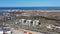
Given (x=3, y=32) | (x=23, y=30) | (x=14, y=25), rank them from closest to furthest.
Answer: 1. (x=3, y=32)
2. (x=23, y=30)
3. (x=14, y=25)

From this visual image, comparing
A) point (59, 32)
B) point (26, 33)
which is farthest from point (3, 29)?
point (59, 32)

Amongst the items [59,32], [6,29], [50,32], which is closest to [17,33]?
[6,29]

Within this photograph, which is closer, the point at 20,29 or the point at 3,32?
the point at 3,32

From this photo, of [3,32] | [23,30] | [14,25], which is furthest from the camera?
[14,25]

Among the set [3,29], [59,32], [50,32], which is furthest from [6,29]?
[59,32]

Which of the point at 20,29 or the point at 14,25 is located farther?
the point at 14,25

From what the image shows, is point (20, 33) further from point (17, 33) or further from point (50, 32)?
point (50, 32)

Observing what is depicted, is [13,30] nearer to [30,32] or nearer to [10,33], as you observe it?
[10,33]
